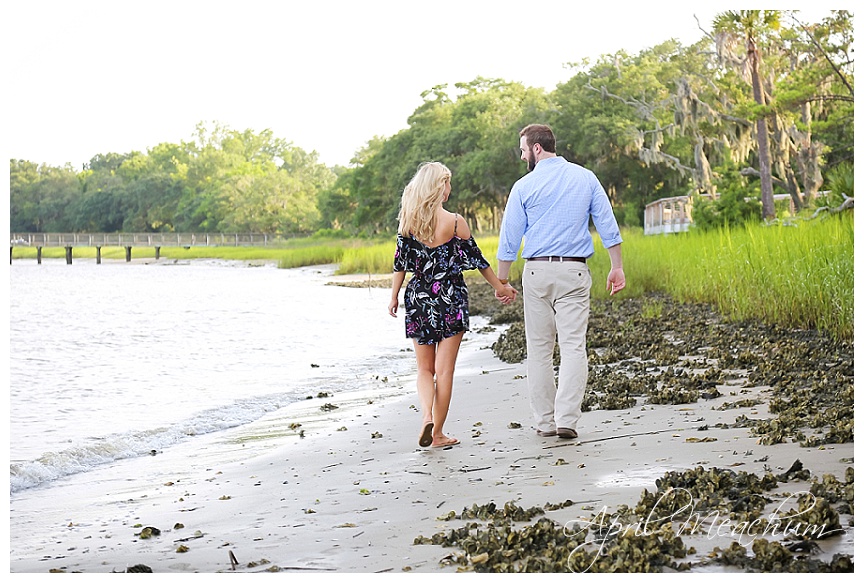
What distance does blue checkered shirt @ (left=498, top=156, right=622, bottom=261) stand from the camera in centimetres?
582

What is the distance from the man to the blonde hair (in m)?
0.42

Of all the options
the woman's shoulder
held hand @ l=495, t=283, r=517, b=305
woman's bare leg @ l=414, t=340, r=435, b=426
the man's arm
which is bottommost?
woman's bare leg @ l=414, t=340, r=435, b=426

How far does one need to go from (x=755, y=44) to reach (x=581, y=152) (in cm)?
2312

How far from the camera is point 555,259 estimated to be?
5.85 metres

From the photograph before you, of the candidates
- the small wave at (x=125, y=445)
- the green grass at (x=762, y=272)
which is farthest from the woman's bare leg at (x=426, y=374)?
the green grass at (x=762, y=272)

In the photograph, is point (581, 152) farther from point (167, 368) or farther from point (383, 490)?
point (383, 490)

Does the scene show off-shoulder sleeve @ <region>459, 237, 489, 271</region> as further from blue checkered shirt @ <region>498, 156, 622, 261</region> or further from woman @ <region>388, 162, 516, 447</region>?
blue checkered shirt @ <region>498, 156, 622, 261</region>

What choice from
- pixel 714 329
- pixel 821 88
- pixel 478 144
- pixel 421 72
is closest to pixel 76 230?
pixel 421 72

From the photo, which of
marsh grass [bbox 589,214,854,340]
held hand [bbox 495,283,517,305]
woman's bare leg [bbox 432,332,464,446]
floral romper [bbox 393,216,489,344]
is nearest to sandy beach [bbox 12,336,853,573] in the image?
woman's bare leg [bbox 432,332,464,446]

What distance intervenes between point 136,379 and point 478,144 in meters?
45.9

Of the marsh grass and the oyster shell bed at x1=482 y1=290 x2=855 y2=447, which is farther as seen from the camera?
the marsh grass

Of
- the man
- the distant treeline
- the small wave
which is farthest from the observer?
the distant treeline

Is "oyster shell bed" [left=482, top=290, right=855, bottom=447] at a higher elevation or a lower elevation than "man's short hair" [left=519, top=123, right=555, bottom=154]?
lower

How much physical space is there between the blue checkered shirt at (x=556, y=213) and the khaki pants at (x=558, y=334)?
0.43 feet
